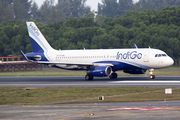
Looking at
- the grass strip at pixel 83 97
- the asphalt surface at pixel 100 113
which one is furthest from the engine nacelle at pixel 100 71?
the asphalt surface at pixel 100 113

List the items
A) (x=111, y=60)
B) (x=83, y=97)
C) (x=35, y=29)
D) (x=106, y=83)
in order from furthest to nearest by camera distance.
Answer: (x=35, y=29), (x=111, y=60), (x=106, y=83), (x=83, y=97)

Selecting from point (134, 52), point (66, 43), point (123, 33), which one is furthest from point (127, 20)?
point (134, 52)

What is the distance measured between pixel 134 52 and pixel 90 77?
22.8 feet

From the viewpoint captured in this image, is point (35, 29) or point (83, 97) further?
point (35, 29)

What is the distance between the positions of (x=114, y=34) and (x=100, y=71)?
1923 inches

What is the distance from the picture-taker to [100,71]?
136ft

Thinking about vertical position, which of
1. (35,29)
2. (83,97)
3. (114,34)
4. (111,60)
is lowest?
(83,97)

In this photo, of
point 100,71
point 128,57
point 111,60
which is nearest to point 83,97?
point 100,71

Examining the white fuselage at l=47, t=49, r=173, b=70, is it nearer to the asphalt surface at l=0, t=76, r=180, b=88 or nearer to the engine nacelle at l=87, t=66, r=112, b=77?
the asphalt surface at l=0, t=76, r=180, b=88

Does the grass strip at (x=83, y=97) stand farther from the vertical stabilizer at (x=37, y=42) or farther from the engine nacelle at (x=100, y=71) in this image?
the vertical stabilizer at (x=37, y=42)

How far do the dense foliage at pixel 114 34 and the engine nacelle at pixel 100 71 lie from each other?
34966 millimetres

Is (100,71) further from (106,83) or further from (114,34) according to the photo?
(114,34)

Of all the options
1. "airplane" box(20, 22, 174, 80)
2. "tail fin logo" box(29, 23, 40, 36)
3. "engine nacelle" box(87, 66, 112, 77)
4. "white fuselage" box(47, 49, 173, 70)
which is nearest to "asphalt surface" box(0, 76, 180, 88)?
"engine nacelle" box(87, 66, 112, 77)

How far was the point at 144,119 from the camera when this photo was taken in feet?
46.0
